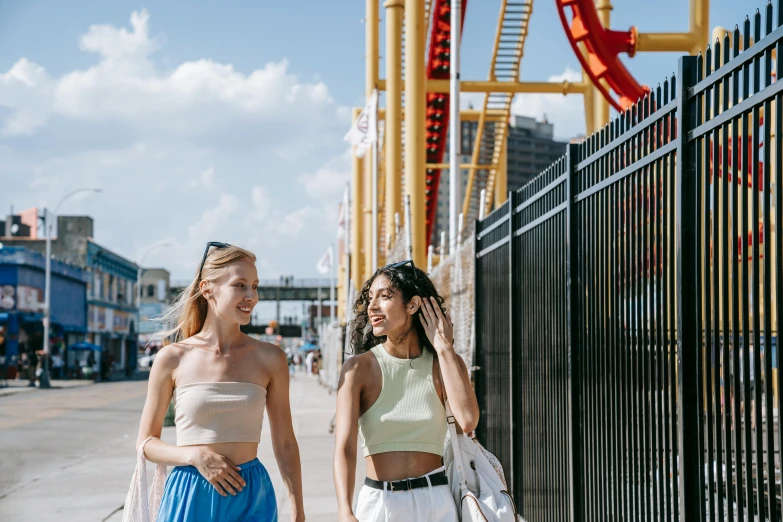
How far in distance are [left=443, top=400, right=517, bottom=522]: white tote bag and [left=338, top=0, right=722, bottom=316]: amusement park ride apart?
5504mm

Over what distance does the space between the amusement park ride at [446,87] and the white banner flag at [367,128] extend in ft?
0.82

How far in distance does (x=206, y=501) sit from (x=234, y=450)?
8.2 inches

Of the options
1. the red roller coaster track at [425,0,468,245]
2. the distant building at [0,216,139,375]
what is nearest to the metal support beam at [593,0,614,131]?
the red roller coaster track at [425,0,468,245]

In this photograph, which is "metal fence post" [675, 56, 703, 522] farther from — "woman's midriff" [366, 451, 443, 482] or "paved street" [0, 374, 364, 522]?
"paved street" [0, 374, 364, 522]

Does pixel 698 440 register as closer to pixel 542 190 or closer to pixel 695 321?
pixel 695 321

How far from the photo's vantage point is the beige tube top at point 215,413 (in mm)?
3865

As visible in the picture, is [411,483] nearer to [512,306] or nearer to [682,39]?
[512,306]

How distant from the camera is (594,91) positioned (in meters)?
19.9

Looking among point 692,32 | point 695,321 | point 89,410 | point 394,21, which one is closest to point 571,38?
point 692,32

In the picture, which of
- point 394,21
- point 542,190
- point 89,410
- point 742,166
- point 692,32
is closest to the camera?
point 742,166

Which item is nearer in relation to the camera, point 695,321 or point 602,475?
point 695,321

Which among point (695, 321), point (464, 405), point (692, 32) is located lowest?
point (464, 405)

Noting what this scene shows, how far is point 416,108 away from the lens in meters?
16.9

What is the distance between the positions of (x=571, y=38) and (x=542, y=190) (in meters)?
7.97
